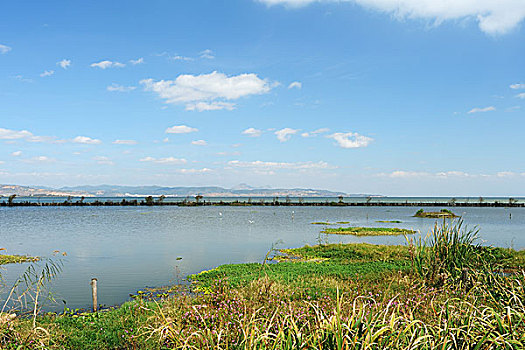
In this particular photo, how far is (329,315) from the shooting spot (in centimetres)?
643

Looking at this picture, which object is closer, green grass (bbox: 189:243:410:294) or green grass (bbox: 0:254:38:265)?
green grass (bbox: 189:243:410:294)

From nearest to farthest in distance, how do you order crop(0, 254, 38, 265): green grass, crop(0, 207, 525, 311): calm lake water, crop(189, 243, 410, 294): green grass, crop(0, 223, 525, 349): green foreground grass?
crop(0, 223, 525, 349): green foreground grass
crop(189, 243, 410, 294): green grass
crop(0, 207, 525, 311): calm lake water
crop(0, 254, 38, 265): green grass

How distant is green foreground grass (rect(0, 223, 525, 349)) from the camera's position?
435 cm

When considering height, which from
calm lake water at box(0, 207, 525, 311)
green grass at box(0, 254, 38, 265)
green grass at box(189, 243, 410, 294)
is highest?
green grass at box(189, 243, 410, 294)

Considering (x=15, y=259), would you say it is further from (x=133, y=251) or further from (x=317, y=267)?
(x=317, y=267)

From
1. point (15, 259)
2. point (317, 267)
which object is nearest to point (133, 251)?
point (15, 259)

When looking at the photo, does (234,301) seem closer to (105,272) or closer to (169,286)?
(169,286)

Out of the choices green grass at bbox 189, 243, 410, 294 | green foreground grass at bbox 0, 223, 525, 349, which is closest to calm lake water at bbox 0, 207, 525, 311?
green grass at bbox 189, 243, 410, 294

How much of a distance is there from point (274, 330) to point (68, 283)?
11.2 metres

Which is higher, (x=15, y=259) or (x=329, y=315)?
(x=329, y=315)

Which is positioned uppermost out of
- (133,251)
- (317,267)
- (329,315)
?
(329,315)

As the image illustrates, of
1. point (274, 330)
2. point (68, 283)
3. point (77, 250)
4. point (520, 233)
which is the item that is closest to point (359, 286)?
point (274, 330)

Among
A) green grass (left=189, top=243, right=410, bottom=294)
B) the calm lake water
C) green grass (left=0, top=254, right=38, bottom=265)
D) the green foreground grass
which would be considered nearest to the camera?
the green foreground grass

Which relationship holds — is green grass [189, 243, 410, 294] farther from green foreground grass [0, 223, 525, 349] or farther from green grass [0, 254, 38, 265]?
green grass [0, 254, 38, 265]
